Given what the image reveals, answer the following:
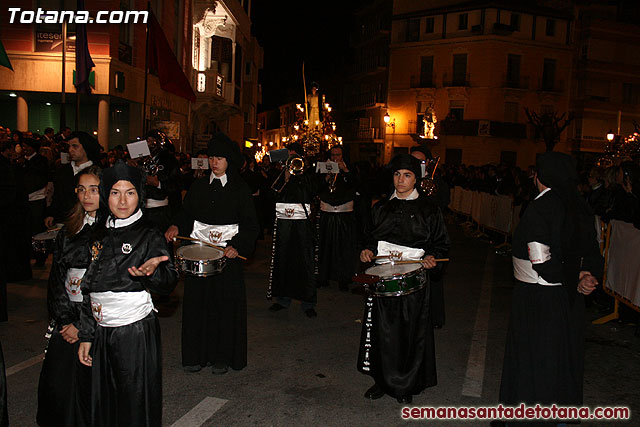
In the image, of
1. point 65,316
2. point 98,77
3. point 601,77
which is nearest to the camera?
point 65,316

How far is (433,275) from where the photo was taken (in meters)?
5.27

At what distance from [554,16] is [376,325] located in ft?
153

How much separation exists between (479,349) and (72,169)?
231 inches

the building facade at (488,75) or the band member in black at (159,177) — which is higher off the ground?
the building facade at (488,75)

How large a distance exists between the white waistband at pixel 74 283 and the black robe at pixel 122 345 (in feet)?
1.02

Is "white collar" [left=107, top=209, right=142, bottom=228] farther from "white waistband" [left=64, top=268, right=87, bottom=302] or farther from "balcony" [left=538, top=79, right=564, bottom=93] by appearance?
"balcony" [left=538, top=79, right=564, bottom=93]

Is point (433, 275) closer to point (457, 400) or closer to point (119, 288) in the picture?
point (457, 400)

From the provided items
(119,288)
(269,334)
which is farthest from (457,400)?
(119,288)

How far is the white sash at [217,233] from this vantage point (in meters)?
5.84

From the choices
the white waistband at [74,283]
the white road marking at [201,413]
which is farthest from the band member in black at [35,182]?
the white waistband at [74,283]

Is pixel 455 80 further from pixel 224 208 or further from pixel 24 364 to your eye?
pixel 24 364

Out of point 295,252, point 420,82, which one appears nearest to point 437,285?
point 295,252

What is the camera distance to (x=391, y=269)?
492cm

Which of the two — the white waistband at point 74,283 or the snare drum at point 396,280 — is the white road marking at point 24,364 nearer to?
the white waistband at point 74,283
